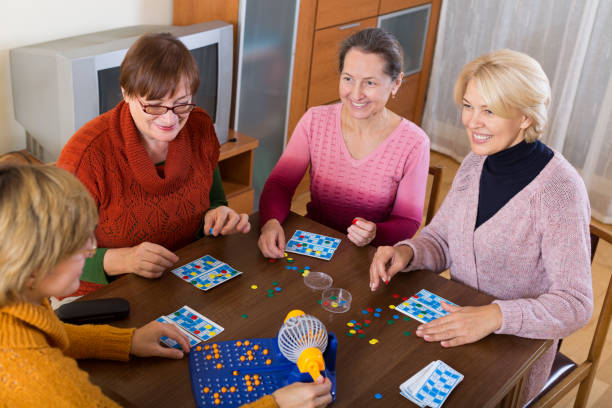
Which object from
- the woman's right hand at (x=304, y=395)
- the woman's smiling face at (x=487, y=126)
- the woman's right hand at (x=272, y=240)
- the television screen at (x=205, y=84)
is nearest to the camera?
the woman's right hand at (x=304, y=395)

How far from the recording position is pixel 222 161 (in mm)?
3451

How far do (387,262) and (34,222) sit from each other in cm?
101

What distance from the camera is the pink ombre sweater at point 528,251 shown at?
1529 mm

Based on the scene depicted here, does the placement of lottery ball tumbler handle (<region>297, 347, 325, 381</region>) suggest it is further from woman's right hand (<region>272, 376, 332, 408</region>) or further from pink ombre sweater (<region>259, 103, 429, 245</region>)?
pink ombre sweater (<region>259, 103, 429, 245</region>)

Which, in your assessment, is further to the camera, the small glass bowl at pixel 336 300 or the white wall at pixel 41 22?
the white wall at pixel 41 22

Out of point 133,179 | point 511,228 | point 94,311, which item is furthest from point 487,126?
point 94,311

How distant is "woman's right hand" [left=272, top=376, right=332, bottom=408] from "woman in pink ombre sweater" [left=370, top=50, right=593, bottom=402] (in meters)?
0.37

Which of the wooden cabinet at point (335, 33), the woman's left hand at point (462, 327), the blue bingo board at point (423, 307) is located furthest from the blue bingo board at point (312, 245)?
the wooden cabinet at point (335, 33)

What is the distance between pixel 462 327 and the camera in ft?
4.87

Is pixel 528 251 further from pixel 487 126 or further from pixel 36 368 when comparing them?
pixel 36 368

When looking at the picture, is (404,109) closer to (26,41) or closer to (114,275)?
(26,41)

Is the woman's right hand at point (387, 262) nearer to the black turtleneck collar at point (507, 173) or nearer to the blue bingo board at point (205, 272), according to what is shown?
the black turtleneck collar at point (507, 173)

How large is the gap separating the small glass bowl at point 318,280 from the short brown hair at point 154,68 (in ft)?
2.04

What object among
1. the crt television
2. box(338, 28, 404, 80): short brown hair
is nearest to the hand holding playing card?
box(338, 28, 404, 80): short brown hair
